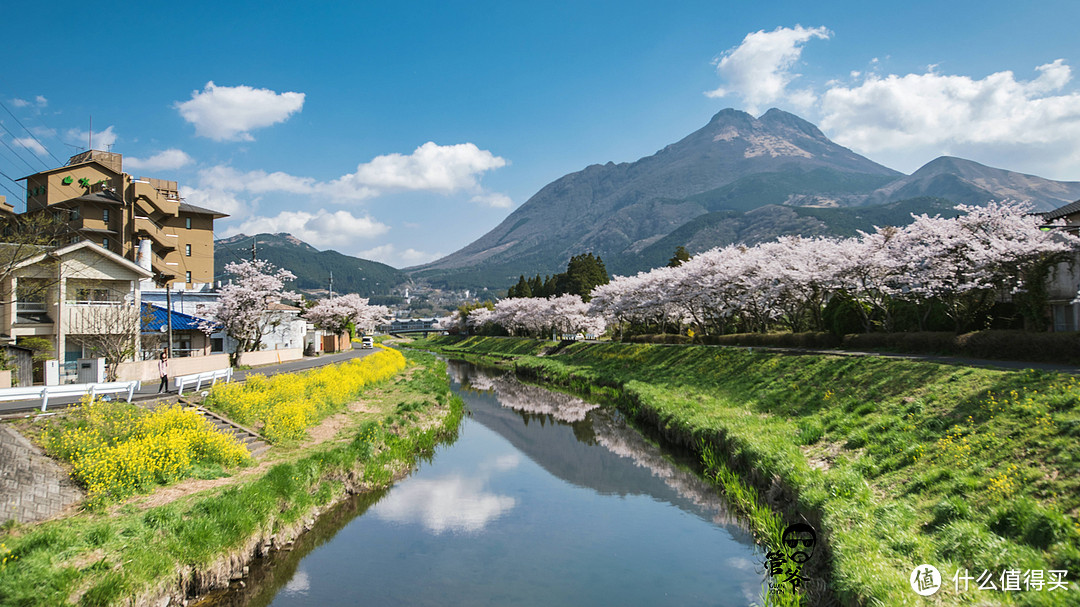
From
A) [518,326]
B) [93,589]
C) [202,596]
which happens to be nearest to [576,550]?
[202,596]

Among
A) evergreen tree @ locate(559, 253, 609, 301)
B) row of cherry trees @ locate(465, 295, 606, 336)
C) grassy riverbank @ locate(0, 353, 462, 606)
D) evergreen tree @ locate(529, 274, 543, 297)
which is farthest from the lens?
evergreen tree @ locate(529, 274, 543, 297)

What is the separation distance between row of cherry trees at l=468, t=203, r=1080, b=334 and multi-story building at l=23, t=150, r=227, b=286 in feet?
143

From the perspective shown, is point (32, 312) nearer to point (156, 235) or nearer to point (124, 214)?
point (124, 214)

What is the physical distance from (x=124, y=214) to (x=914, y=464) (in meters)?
58.8

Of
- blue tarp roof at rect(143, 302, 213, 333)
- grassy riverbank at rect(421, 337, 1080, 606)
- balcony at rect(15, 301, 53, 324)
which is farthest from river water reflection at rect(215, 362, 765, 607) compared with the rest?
blue tarp roof at rect(143, 302, 213, 333)

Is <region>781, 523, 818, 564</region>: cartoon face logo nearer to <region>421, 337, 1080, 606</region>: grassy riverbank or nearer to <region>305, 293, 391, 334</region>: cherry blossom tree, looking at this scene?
<region>421, 337, 1080, 606</region>: grassy riverbank

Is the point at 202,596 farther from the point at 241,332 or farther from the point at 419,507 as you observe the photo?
the point at 241,332

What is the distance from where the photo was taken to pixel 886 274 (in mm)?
26500

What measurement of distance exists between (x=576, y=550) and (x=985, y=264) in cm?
1901

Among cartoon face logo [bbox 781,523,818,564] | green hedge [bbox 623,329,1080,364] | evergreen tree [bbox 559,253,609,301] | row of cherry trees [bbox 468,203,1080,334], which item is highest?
evergreen tree [bbox 559,253,609,301]

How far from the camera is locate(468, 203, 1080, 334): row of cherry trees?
21.1 m

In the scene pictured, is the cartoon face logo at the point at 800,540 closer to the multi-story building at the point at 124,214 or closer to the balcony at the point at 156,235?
the multi-story building at the point at 124,214

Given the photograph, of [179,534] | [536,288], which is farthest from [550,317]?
[179,534]

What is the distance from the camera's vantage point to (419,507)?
15633 millimetres
